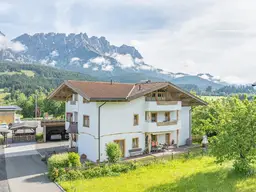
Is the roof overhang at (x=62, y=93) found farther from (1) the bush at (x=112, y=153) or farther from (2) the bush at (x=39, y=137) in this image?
(1) the bush at (x=112, y=153)

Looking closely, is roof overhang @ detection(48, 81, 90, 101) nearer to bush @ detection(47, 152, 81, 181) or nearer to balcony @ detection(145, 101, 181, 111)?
balcony @ detection(145, 101, 181, 111)

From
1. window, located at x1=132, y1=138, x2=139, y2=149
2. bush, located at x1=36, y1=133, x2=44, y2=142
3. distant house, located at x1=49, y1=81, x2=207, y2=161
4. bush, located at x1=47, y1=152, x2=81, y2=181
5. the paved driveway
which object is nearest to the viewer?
the paved driveway

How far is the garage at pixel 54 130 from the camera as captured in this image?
3594cm

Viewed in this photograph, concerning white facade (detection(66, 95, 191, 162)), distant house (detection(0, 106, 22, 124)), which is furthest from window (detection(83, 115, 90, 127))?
distant house (detection(0, 106, 22, 124))

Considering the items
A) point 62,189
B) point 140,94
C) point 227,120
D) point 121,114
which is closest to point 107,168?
point 62,189

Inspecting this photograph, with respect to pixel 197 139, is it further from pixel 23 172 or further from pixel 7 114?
pixel 7 114

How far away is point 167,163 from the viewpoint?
76.4 feet

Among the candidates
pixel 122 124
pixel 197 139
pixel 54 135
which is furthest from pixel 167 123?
pixel 54 135

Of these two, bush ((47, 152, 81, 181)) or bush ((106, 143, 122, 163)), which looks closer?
bush ((47, 152, 81, 181))

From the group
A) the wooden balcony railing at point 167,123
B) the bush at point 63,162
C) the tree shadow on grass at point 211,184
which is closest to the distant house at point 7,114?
the bush at point 63,162

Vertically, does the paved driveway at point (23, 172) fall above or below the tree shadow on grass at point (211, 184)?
below

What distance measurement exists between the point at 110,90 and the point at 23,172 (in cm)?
1064

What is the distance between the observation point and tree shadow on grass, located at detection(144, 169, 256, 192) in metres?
16.5

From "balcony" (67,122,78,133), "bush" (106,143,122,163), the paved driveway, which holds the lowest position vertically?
the paved driveway
